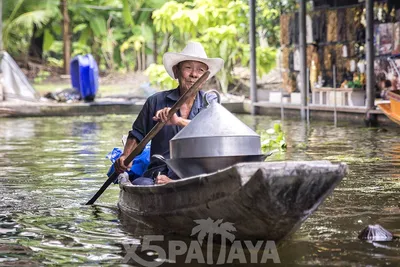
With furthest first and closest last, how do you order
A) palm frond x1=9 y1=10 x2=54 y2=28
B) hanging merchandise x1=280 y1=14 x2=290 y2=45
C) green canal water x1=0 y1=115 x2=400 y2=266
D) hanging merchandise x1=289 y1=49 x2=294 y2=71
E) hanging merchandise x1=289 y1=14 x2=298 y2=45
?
palm frond x1=9 y1=10 x2=54 y2=28, hanging merchandise x1=280 y1=14 x2=290 y2=45, hanging merchandise x1=289 y1=49 x2=294 y2=71, hanging merchandise x1=289 y1=14 x2=298 y2=45, green canal water x1=0 y1=115 x2=400 y2=266

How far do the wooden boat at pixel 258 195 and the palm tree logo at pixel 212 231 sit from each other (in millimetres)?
41

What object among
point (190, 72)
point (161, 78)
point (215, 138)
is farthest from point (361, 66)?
point (215, 138)

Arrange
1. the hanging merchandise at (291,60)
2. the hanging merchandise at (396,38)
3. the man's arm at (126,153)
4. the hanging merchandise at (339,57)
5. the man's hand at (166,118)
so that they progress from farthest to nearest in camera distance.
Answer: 1. the hanging merchandise at (291,60)
2. the hanging merchandise at (339,57)
3. the hanging merchandise at (396,38)
4. the man's arm at (126,153)
5. the man's hand at (166,118)

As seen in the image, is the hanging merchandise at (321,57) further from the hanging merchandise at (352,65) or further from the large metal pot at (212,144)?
the large metal pot at (212,144)

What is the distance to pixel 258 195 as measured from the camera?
17.9ft

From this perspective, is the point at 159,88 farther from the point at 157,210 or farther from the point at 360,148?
the point at 157,210

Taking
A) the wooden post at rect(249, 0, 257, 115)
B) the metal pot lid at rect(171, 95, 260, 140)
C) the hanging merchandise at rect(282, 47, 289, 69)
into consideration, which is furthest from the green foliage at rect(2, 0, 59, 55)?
the metal pot lid at rect(171, 95, 260, 140)

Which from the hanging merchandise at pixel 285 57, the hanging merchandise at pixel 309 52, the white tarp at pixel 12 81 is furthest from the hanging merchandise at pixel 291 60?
the white tarp at pixel 12 81

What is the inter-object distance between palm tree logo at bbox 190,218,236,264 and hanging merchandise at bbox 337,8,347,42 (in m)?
13.5

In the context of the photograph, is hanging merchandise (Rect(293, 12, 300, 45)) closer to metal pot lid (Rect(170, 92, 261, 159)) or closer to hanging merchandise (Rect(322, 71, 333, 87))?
hanging merchandise (Rect(322, 71, 333, 87))

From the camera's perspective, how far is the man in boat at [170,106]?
7312mm

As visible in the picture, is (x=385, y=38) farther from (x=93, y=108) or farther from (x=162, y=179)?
(x=162, y=179)

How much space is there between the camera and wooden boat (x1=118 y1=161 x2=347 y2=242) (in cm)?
541

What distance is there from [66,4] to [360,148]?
20.2m
